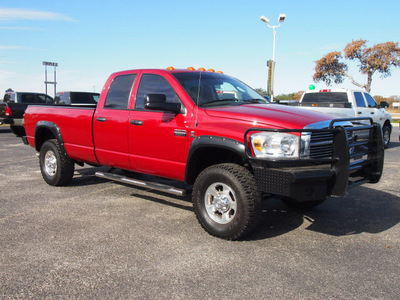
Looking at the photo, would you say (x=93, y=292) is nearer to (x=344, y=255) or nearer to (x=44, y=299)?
(x=44, y=299)

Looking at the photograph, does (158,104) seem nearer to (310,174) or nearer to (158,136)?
(158,136)

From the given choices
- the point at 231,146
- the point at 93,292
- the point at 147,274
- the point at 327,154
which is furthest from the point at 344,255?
the point at 93,292

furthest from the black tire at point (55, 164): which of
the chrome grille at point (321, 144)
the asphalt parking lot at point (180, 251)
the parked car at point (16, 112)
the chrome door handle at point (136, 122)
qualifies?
the parked car at point (16, 112)

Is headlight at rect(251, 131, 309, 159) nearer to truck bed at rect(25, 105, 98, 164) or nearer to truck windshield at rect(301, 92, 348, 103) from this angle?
truck bed at rect(25, 105, 98, 164)

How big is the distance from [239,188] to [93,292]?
1.71 meters

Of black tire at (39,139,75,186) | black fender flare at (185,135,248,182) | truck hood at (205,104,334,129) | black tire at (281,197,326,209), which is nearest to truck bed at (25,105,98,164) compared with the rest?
black tire at (39,139,75,186)

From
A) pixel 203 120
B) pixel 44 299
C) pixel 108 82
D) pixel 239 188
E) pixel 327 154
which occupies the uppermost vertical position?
pixel 108 82

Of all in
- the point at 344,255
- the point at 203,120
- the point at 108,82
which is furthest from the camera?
the point at 108,82

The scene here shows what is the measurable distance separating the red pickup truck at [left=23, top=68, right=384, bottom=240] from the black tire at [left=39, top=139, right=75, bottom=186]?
1.37ft

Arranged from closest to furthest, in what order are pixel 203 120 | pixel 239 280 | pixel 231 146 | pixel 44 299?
pixel 44 299
pixel 239 280
pixel 231 146
pixel 203 120

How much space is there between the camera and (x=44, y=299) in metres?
2.92

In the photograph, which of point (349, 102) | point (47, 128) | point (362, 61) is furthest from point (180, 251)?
point (362, 61)

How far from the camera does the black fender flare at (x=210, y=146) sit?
399 centimetres

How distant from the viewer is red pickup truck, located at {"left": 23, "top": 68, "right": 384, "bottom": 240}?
380cm
